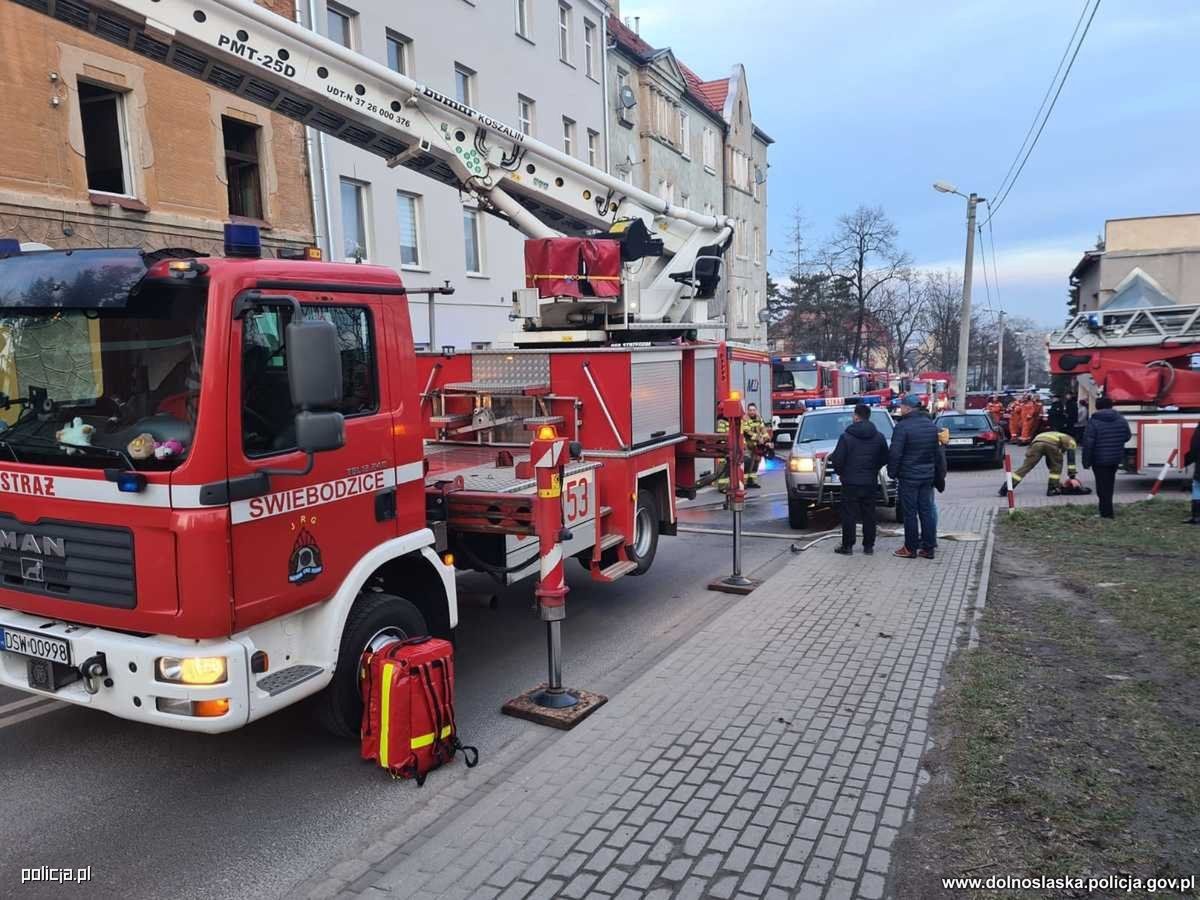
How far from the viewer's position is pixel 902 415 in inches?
374

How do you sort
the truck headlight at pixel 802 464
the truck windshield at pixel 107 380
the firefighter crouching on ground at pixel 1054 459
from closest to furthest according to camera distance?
the truck windshield at pixel 107 380
the truck headlight at pixel 802 464
the firefighter crouching on ground at pixel 1054 459

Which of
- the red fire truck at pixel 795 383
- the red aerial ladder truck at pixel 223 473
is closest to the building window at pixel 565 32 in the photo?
the red fire truck at pixel 795 383

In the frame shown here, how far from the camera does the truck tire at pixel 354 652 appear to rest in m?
4.42

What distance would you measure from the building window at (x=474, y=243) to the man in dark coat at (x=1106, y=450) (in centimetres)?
1407

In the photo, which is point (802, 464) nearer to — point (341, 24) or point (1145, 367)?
point (1145, 367)

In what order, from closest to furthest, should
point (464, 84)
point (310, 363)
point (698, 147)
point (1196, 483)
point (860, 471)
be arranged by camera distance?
point (310, 363)
point (860, 471)
point (1196, 483)
point (464, 84)
point (698, 147)

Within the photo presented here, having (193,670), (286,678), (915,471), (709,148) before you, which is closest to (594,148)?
(709,148)

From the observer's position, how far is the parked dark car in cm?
1944

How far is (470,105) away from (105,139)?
34.9 ft

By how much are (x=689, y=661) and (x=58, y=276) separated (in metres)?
4.51

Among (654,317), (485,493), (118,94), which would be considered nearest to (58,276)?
(485,493)

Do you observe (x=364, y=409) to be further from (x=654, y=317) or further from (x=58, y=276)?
(x=654, y=317)

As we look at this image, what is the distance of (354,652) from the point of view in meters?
4.45

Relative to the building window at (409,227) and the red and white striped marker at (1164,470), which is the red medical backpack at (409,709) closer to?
the red and white striped marker at (1164,470)
